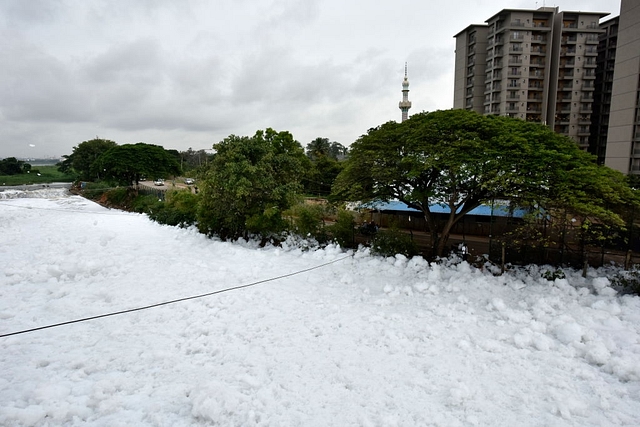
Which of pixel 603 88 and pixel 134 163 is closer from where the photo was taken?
pixel 134 163

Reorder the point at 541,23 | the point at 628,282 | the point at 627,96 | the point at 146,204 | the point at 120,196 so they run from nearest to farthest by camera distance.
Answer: the point at 628,282
the point at 146,204
the point at 627,96
the point at 120,196
the point at 541,23

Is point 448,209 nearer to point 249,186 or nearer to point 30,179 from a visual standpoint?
point 249,186

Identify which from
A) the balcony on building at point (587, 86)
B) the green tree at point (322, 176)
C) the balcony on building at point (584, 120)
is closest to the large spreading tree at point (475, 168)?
the green tree at point (322, 176)

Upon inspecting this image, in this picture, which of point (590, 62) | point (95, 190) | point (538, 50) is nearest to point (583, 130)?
point (590, 62)

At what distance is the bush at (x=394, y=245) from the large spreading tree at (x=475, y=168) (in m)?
0.79

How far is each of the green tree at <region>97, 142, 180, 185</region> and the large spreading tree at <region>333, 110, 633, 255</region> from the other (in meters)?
24.9

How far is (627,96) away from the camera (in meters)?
27.6

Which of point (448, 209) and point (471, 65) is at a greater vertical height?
point (471, 65)

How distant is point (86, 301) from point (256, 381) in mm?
6211

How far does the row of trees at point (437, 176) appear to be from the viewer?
340 inches

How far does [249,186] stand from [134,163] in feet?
72.5

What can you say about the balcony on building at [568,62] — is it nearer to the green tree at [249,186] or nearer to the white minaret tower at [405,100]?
the white minaret tower at [405,100]

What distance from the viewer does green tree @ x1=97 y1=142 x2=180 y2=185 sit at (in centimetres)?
3022

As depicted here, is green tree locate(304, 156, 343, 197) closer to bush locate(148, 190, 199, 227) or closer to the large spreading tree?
bush locate(148, 190, 199, 227)
